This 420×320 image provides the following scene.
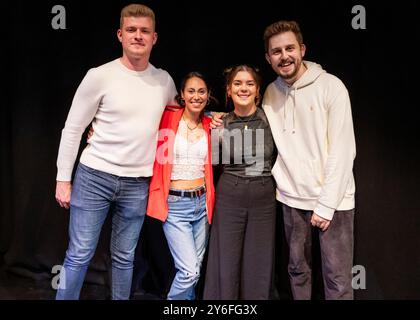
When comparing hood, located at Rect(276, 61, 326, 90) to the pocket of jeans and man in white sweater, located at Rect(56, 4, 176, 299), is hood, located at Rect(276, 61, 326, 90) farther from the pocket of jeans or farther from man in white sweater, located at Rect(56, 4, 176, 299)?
the pocket of jeans

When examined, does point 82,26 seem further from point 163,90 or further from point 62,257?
point 62,257

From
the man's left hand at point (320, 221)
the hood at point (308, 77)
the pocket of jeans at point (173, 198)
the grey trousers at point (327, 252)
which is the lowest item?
the grey trousers at point (327, 252)

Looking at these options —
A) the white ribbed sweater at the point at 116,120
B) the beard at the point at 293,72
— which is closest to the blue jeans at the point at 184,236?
the white ribbed sweater at the point at 116,120

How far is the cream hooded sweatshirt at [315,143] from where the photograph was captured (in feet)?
5.86

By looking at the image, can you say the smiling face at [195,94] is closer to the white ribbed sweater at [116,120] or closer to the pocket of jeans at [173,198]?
the white ribbed sweater at [116,120]

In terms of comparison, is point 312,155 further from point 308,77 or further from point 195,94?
point 195,94

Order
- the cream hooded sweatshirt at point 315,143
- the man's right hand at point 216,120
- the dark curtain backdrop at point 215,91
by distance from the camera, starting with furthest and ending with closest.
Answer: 1. the dark curtain backdrop at point 215,91
2. the man's right hand at point 216,120
3. the cream hooded sweatshirt at point 315,143

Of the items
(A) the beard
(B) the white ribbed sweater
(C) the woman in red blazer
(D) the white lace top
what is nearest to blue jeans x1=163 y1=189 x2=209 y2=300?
(C) the woman in red blazer

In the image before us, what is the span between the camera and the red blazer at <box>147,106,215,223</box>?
1942 mm

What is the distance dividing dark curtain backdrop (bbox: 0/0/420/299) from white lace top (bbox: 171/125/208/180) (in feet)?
1.56

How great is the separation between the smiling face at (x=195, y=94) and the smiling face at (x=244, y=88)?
15 centimetres

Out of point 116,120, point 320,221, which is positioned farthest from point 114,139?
point 320,221

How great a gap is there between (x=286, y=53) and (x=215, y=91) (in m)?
0.57
